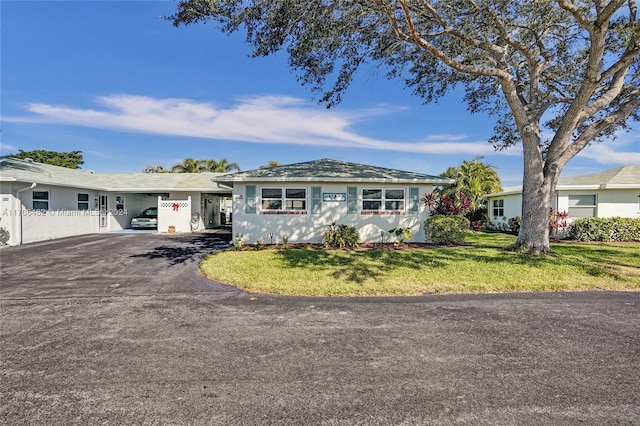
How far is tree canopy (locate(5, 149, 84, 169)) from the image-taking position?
38875 mm

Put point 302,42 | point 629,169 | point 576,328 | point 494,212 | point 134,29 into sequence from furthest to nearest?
point 494,212, point 629,169, point 134,29, point 302,42, point 576,328

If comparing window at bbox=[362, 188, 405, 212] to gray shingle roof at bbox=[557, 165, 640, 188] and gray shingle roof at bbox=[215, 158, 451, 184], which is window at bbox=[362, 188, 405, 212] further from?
gray shingle roof at bbox=[557, 165, 640, 188]

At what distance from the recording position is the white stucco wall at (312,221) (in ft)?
44.1

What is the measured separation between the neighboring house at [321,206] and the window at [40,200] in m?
8.91

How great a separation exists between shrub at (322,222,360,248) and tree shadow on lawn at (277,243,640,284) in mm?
1124

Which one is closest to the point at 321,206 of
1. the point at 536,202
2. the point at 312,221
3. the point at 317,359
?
the point at 312,221

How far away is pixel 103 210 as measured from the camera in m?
19.2

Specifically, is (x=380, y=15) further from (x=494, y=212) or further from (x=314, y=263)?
(x=494, y=212)

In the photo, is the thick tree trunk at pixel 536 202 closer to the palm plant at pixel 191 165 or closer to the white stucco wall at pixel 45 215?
the white stucco wall at pixel 45 215

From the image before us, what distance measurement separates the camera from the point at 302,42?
8688 millimetres

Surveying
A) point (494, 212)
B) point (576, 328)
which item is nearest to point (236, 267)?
point (576, 328)

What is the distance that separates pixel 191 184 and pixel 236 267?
12936 mm

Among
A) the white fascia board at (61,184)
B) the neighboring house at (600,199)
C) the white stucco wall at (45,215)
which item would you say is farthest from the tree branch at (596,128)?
the white stucco wall at (45,215)

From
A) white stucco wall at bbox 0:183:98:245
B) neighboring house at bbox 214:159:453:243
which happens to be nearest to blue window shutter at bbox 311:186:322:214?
neighboring house at bbox 214:159:453:243
